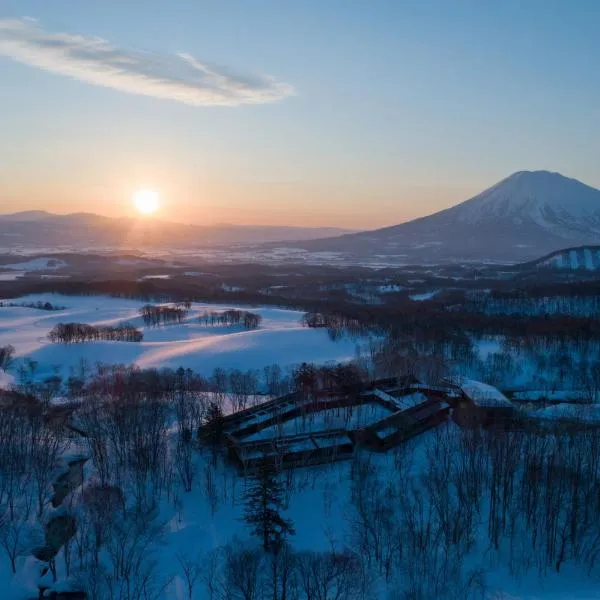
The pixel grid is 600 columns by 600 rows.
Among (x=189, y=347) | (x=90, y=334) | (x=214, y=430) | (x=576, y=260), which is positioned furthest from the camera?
(x=576, y=260)

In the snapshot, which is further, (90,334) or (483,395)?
(90,334)

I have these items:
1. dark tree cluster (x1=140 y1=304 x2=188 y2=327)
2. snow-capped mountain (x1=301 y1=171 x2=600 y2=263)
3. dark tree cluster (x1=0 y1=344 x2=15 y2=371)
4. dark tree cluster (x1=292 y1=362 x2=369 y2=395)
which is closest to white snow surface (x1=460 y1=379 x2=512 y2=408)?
dark tree cluster (x1=292 y1=362 x2=369 y2=395)

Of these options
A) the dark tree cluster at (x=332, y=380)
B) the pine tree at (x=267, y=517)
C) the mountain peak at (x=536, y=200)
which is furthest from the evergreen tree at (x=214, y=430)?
the mountain peak at (x=536, y=200)

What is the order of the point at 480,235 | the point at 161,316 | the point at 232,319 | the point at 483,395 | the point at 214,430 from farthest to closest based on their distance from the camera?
the point at 480,235
the point at 161,316
the point at 232,319
the point at 483,395
the point at 214,430

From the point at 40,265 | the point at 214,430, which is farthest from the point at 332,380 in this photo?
the point at 40,265

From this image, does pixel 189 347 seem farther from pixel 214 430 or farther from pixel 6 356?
pixel 214 430

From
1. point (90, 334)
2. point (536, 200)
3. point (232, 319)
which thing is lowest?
point (90, 334)

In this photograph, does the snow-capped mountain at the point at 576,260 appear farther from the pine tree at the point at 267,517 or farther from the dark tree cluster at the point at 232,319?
the pine tree at the point at 267,517

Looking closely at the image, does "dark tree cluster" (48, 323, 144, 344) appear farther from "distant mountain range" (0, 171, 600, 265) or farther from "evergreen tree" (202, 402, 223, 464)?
"distant mountain range" (0, 171, 600, 265)

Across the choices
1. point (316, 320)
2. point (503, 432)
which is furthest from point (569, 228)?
point (503, 432)
